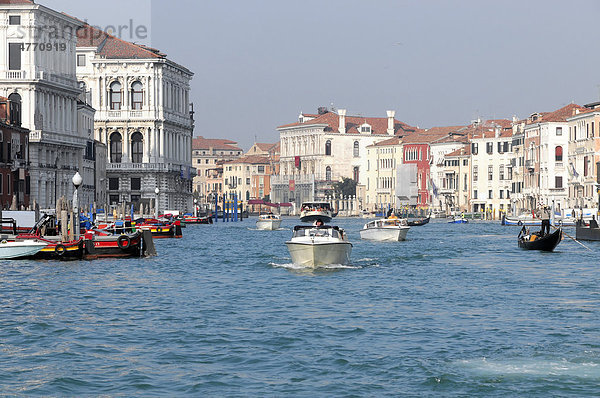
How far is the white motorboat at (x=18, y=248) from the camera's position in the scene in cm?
3681

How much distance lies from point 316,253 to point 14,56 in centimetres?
5229

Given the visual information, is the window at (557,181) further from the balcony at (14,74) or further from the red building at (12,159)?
the red building at (12,159)

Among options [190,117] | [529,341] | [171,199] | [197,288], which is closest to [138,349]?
[529,341]

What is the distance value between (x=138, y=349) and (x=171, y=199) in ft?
305

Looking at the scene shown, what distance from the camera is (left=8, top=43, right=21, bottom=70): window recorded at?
81.9 meters

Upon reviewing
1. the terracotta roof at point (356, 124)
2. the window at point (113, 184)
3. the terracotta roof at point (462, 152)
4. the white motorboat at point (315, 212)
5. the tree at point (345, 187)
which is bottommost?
the white motorboat at point (315, 212)

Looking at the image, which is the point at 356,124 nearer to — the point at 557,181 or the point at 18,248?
the point at 557,181

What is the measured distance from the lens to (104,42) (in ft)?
365

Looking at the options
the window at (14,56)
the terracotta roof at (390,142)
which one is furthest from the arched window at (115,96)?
the terracotta roof at (390,142)

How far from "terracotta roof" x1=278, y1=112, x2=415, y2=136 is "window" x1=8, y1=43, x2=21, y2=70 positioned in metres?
109

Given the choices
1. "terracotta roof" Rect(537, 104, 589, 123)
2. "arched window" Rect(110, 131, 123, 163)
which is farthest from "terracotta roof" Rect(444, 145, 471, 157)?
"arched window" Rect(110, 131, 123, 163)

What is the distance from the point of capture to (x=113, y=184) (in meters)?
109

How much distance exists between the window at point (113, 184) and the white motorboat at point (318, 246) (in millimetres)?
74492

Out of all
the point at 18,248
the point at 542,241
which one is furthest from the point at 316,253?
the point at 542,241
